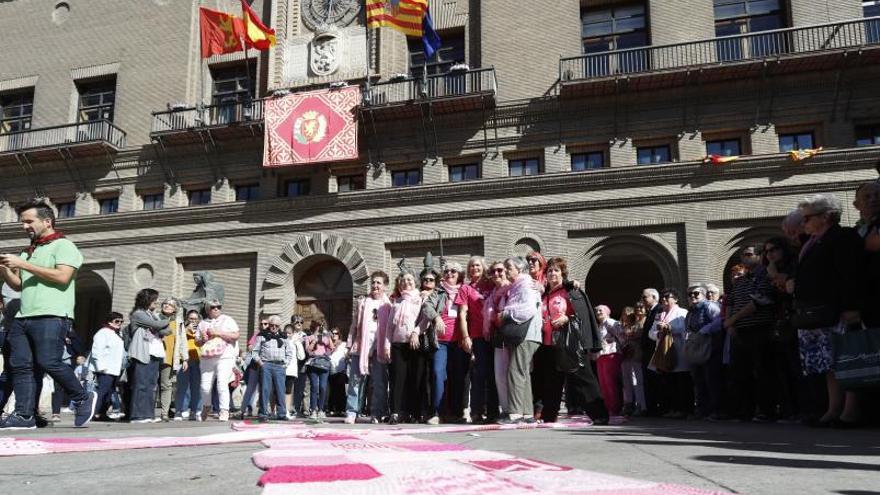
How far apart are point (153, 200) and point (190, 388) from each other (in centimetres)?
1325

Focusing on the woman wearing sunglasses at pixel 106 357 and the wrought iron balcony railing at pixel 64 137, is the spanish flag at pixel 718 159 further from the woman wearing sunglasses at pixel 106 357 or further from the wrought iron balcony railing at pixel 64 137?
the wrought iron balcony railing at pixel 64 137

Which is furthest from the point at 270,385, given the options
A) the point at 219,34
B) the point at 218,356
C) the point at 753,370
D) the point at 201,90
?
the point at 201,90

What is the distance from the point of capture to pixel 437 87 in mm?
19156

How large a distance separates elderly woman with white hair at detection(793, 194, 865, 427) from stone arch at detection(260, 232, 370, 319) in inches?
574

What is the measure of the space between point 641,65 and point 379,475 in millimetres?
17269

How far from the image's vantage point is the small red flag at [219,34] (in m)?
20.0

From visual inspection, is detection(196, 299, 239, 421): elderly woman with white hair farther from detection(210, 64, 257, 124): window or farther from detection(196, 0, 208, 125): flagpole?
detection(196, 0, 208, 125): flagpole

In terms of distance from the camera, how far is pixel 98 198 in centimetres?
2250

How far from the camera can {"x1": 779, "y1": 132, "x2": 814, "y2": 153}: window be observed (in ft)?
55.5

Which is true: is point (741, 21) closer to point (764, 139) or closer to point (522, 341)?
point (764, 139)

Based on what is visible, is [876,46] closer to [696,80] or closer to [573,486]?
[696,80]

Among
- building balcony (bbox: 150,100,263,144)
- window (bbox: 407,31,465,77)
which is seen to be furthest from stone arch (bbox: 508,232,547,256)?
building balcony (bbox: 150,100,263,144)

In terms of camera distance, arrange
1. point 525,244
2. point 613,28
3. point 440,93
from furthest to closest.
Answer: point 613,28, point 440,93, point 525,244

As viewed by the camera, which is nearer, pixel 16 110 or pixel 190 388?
pixel 190 388
